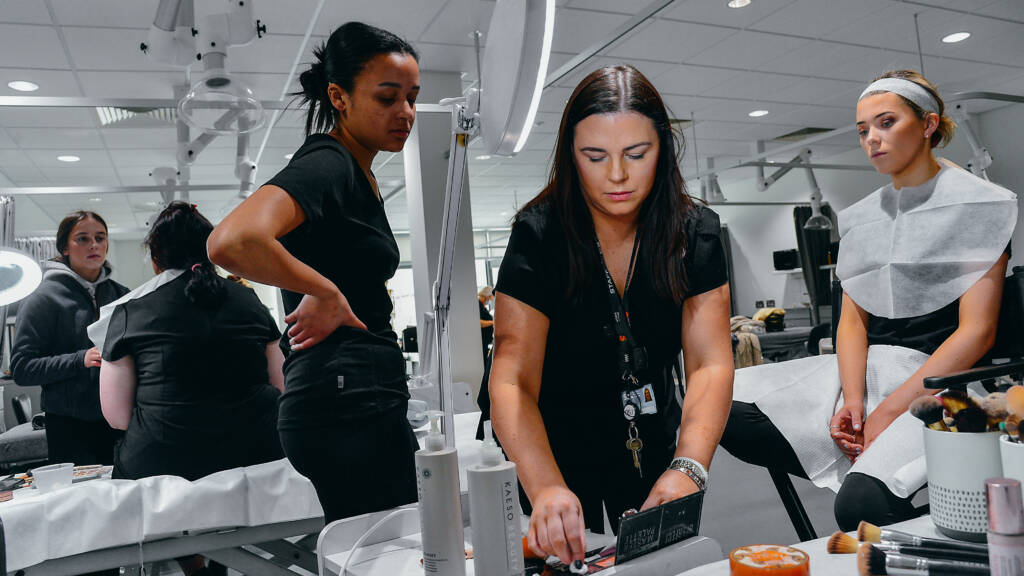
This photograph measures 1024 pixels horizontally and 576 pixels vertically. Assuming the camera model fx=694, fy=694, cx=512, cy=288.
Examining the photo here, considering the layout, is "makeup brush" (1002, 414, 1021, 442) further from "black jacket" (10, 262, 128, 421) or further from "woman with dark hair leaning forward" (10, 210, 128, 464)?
"black jacket" (10, 262, 128, 421)

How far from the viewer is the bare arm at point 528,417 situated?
804 millimetres

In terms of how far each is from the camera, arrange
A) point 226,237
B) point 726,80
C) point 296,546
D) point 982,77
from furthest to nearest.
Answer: point 982,77 < point 726,80 < point 296,546 < point 226,237

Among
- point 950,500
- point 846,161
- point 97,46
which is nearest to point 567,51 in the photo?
point 97,46

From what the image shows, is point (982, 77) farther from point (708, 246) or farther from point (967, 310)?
point (708, 246)

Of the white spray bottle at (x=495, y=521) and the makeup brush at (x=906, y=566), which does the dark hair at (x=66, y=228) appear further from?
the makeup brush at (x=906, y=566)

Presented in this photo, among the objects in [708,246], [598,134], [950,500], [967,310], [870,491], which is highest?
[598,134]

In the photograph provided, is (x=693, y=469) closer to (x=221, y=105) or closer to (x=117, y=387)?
(x=117, y=387)

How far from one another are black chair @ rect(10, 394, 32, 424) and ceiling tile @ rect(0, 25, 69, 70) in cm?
253

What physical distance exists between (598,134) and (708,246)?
0.85 feet

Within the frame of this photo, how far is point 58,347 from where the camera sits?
8.32ft

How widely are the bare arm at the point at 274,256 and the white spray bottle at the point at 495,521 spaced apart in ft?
1.50

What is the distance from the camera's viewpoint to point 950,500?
0.76 m

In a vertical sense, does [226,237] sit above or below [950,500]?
above

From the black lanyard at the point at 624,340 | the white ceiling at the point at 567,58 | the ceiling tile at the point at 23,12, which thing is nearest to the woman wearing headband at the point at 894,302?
the black lanyard at the point at 624,340
